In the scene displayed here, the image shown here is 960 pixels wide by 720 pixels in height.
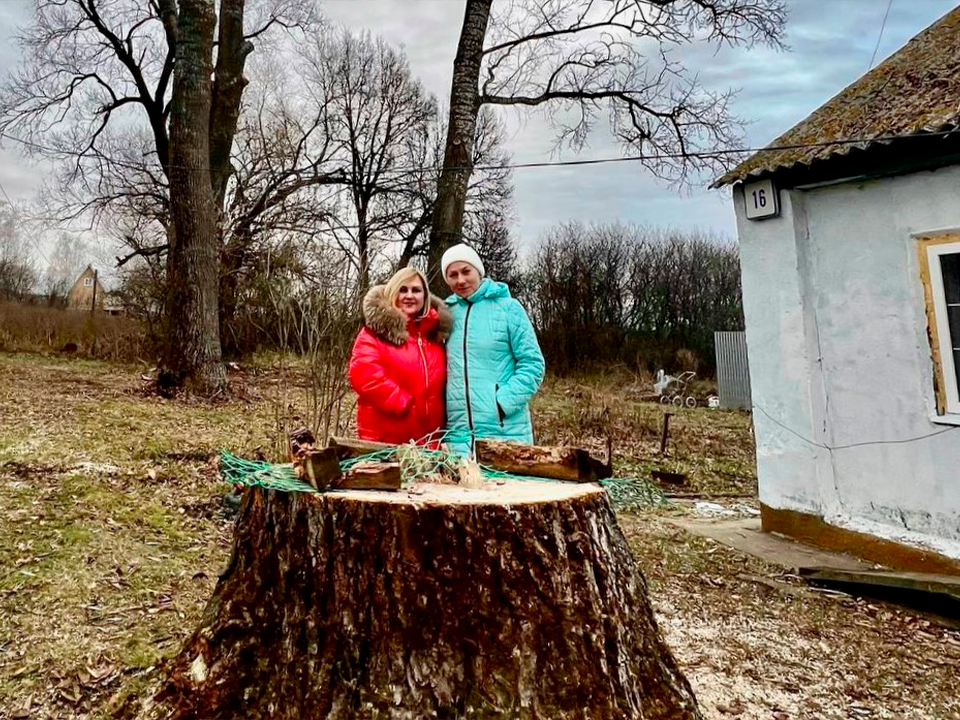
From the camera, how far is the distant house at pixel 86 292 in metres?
17.4

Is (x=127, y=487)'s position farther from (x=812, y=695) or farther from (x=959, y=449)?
(x=959, y=449)

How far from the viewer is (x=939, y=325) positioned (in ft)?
14.3

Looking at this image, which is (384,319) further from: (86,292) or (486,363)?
(86,292)

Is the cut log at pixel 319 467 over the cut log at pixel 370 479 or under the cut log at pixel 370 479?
over

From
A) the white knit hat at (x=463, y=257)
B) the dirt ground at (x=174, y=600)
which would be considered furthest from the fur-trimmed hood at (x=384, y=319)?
the dirt ground at (x=174, y=600)

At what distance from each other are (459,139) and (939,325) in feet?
20.8

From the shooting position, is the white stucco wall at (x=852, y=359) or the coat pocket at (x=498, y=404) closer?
the coat pocket at (x=498, y=404)

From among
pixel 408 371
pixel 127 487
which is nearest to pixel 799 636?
pixel 408 371

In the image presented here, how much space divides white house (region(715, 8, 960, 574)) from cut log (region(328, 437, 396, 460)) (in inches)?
152

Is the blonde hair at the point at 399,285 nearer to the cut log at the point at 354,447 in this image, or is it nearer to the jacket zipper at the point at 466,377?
the jacket zipper at the point at 466,377

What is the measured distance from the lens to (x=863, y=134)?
14.8 feet

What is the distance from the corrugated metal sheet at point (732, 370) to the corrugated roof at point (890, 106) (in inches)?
407

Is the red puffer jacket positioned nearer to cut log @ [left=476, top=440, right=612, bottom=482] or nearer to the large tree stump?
cut log @ [left=476, top=440, right=612, bottom=482]

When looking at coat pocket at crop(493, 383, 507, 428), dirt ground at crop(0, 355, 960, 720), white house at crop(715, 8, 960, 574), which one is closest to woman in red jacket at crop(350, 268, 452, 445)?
coat pocket at crop(493, 383, 507, 428)
